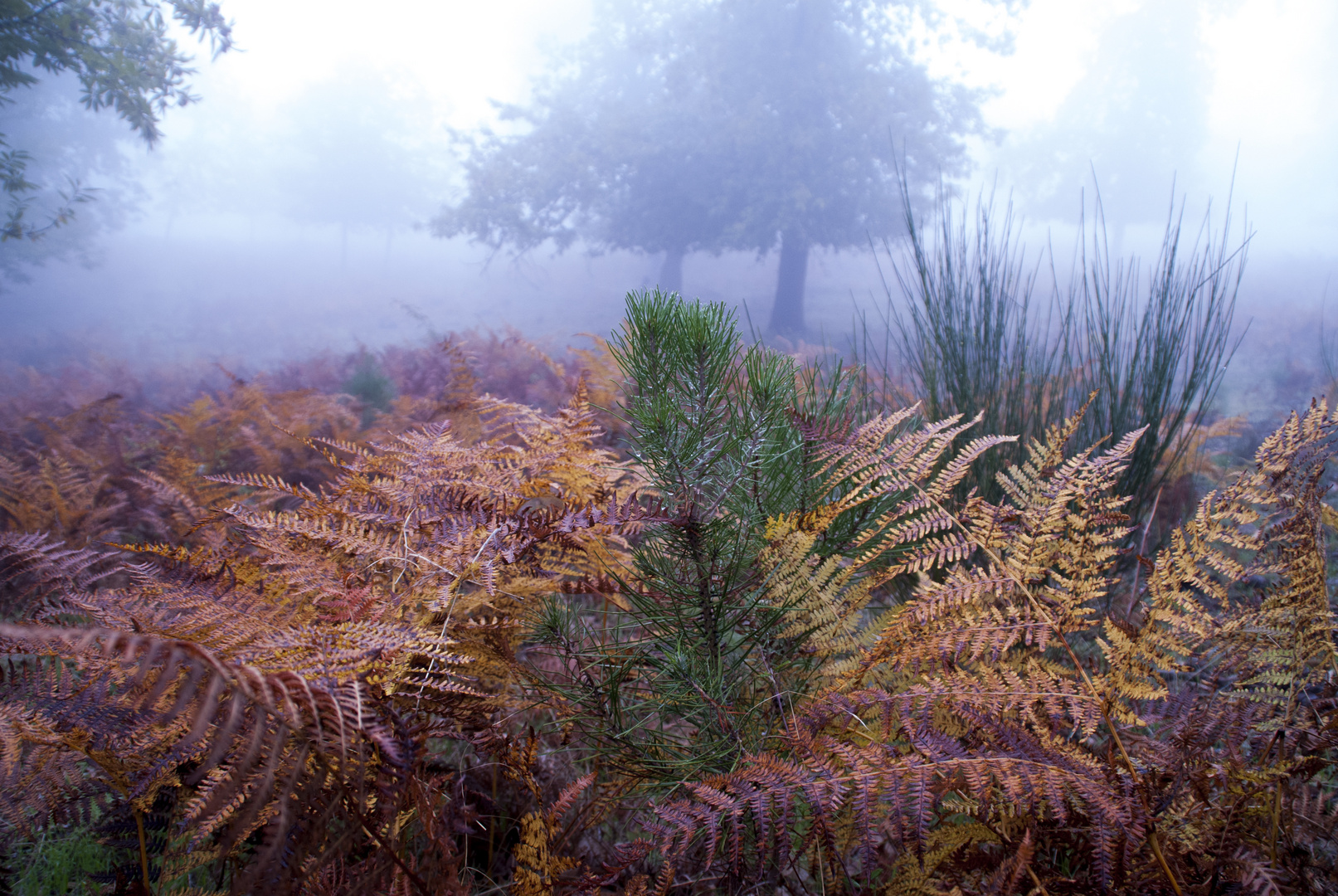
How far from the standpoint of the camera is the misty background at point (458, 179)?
24.4 feet

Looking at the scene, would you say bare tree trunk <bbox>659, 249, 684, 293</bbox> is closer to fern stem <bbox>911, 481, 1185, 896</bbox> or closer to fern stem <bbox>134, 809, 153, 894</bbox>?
fern stem <bbox>911, 481, 1185, 896</bbox>

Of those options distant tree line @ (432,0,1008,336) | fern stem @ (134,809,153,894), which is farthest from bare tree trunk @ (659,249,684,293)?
fern stem @ (134,809,153,894)

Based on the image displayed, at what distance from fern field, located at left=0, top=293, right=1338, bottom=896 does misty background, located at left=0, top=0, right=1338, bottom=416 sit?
210 inches

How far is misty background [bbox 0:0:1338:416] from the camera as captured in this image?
7.43 metres

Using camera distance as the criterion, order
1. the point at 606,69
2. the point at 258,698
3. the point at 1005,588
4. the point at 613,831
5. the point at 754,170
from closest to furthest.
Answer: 1. the point at 258,698
2. the point at 1005,588
3. the point at 613,831
4. the point at 754,170
5. the point at 606,69

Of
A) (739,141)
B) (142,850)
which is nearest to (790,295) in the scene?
(739,141)

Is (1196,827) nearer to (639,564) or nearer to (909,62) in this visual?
(639,564)

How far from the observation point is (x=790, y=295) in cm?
898

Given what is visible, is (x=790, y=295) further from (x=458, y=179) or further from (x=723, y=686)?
(x=458, y=179)

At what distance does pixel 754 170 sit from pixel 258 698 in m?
8.06

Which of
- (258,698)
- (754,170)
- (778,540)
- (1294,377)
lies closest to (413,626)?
(258,698)

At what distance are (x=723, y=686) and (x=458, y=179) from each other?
18.2m

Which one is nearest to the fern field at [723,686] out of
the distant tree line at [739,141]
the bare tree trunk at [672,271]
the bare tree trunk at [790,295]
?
the distant tree line at [739,141]

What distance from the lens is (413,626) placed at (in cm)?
48
